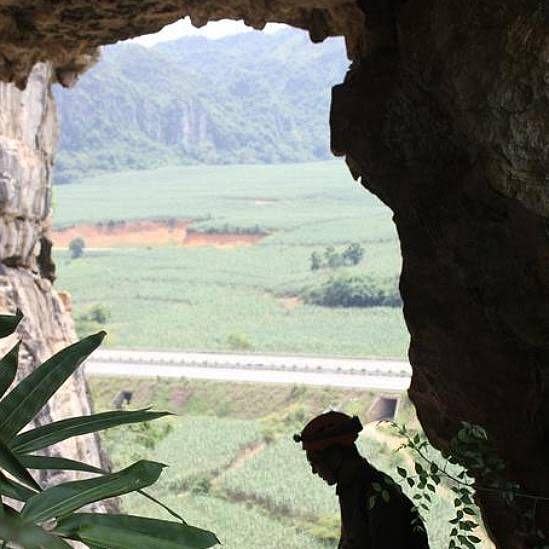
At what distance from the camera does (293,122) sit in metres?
92.8

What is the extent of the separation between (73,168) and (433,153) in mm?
83025

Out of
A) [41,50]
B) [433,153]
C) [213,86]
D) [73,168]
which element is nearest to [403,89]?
[433,153]

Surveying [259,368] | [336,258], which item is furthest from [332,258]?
[259,368]

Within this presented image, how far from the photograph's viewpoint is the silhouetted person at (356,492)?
3.15 meters

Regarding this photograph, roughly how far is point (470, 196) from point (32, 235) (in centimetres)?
927

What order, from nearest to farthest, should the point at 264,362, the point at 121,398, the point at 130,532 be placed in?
1. the point at 130,532
2. the point at 121,398
3. the point at 264,362

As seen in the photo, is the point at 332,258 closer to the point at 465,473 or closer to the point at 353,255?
the point at 353,255

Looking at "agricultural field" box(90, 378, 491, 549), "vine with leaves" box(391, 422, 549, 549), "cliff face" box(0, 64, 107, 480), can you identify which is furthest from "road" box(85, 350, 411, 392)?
"vine with leaves" box(391, 422, 549, 549)

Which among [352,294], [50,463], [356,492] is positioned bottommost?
[352,294]

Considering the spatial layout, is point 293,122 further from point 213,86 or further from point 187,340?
point 187,340

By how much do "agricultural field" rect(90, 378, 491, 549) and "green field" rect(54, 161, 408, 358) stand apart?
20.9 ft

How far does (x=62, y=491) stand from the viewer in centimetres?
184

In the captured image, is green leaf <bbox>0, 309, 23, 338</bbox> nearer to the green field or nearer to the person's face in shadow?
the person's face in shadow

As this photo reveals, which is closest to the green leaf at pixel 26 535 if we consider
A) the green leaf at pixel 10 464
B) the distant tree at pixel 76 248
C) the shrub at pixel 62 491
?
the shrub at pixel 62 491
